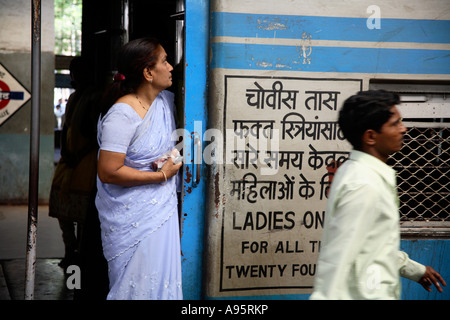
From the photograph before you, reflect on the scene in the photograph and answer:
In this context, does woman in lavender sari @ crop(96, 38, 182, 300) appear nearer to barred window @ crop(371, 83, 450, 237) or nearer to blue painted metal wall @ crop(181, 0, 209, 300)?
blue painted metal wall @ crop(181, 0, 209, 300)

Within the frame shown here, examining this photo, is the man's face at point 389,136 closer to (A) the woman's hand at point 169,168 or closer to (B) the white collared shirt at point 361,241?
(B) the white collared shirt at point 361,241

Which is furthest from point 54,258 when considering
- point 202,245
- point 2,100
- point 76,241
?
point 202,245

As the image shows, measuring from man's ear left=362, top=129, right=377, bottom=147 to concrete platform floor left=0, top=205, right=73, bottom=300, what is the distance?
3.18 metres

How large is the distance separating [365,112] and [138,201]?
1.37 m

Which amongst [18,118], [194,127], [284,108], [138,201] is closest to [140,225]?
[138,201]

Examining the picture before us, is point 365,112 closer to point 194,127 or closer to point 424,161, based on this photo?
point 194,127

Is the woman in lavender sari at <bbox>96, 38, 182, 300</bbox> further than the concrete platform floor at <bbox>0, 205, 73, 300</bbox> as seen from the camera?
No

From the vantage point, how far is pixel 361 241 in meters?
1.81

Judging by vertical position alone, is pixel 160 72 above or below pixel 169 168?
above

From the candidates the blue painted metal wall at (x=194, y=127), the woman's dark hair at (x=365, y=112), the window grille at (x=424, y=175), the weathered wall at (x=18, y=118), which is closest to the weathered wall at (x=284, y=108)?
the blue painted metal wall at (x=194, y=127)

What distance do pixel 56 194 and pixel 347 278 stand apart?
3535mm

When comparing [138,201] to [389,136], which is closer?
[389,136]

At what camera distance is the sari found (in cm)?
284

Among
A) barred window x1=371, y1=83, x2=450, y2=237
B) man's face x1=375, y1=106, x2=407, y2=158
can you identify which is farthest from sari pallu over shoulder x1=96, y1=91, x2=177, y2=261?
barred window x1=371, y1=83, x2=450, y2=237
